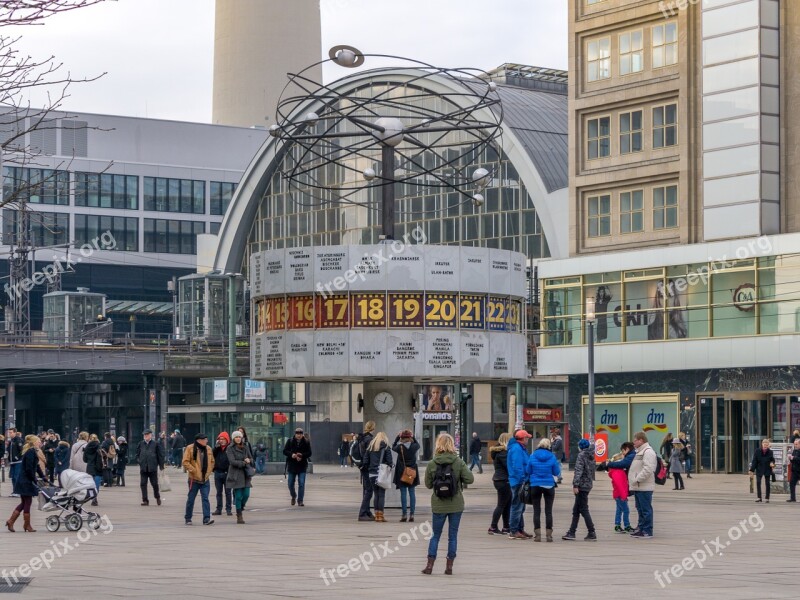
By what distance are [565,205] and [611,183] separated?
12105 mm

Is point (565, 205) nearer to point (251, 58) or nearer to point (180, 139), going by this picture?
→ point (180, 139)

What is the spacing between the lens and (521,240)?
7544 cm

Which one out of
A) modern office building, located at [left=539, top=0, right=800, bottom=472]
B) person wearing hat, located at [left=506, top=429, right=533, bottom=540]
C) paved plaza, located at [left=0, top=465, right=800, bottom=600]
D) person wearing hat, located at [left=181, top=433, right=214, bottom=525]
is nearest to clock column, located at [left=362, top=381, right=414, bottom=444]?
paved plaza, located at [left=0, top=465, right=800, bottom=600]

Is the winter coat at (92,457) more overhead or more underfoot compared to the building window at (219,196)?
more underfoot

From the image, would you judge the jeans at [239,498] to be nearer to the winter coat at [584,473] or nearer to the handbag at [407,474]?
the handbag at [407,474]

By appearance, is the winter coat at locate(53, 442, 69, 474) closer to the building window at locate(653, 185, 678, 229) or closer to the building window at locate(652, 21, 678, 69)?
the building window at locate(653, 185, 678, 229)

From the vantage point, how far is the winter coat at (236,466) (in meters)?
28.7

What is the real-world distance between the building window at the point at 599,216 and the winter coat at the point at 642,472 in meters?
36.1

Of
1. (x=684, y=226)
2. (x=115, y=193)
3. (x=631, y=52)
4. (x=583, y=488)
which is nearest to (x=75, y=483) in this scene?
(x=583, y=488)

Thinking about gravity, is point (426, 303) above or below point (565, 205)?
below

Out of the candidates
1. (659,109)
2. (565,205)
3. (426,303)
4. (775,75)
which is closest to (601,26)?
(659,109)

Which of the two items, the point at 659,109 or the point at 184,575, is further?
the point at 659,109

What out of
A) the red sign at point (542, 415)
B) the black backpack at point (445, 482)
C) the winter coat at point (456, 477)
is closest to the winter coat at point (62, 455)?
the winter coat at point (456, 477)

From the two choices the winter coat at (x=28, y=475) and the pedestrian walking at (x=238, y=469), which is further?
the pedestrian walking at (x=238, y=469)
